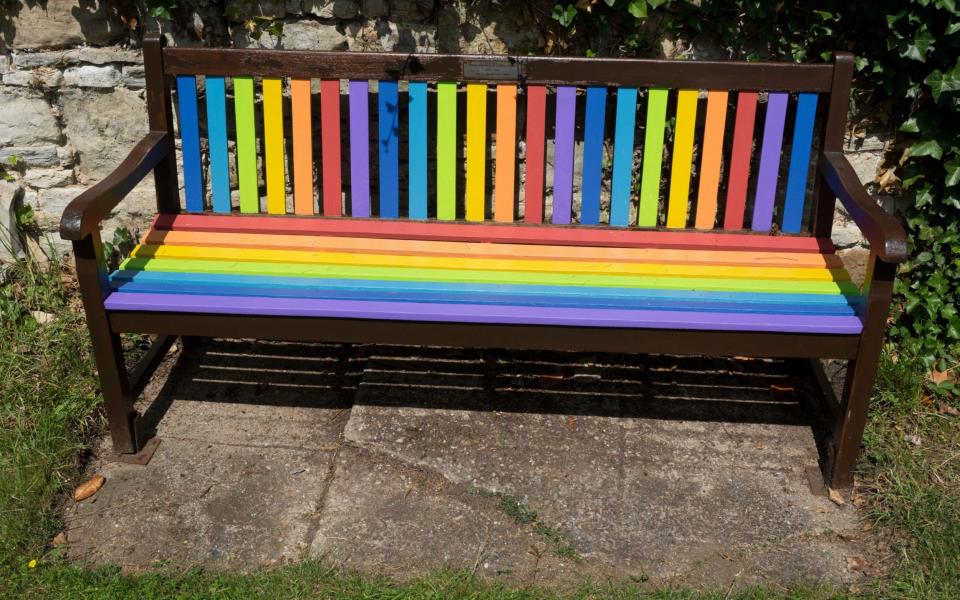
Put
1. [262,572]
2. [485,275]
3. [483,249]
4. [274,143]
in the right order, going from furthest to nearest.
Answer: [274,143] → [483,249] → [485,275] → [262,572]

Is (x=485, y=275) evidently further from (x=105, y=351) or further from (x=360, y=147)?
(x=105, y=351)

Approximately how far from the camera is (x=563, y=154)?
12.1 ft

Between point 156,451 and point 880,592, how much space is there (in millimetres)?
2412

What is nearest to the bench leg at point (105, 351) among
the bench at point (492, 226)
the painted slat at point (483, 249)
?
the bench at point (492, 226)

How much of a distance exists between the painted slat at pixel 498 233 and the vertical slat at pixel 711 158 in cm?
9

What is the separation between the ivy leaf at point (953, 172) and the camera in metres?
3.77

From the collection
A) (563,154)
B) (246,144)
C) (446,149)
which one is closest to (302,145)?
(246,144)

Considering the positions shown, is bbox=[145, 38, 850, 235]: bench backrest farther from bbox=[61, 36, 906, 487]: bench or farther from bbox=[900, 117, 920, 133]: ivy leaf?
bbox=[900, 117, 920, 133]: ivy leaf

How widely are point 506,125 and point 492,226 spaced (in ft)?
1.24

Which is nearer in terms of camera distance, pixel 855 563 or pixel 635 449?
pixel 855 563

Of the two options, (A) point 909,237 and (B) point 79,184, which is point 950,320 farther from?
(B) point 79,184

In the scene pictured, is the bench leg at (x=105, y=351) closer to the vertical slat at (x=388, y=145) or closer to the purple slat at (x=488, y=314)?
the purple slat at (x=488, y=314)

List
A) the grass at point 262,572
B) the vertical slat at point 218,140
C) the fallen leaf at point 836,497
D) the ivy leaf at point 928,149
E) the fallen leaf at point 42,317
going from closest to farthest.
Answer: the grass at point 262,572 < the fallen leaf at point 836,497 < the vertical slat at point 218,140 < the ivy leaf at point 928,149 < the fallen leaf at point 42,317

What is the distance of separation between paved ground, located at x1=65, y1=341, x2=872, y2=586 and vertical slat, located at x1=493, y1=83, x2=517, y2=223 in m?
0.64
